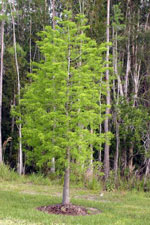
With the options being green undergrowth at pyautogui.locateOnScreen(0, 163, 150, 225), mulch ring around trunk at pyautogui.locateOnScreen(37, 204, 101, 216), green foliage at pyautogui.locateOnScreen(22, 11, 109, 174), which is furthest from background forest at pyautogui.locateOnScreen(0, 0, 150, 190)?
green undergrowth at pyautogui.locateOnScreen(0, 163, 150, 225)

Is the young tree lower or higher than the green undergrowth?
higher

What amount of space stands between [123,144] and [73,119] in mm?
11150

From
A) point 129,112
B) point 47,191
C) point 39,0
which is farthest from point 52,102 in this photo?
point 39,0

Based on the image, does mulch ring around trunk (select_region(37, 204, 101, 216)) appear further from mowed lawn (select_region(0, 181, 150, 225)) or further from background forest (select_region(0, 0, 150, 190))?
background forest (select_region(0, 0, 150, 190))

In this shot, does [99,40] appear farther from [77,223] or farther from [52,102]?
[77,223]

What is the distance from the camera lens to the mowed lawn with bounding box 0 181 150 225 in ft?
26.7

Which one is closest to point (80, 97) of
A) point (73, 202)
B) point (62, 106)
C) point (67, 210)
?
point (62, 106)

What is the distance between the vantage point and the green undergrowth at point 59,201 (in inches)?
321

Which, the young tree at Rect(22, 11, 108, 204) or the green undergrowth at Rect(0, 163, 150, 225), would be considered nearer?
the green undergrowth at Rect(0, 163, 150, 225)

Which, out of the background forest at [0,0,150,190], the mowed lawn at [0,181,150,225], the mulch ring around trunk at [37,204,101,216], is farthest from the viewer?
the background forest at [0,0,150,190]

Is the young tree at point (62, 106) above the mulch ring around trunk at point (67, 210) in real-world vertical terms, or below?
above

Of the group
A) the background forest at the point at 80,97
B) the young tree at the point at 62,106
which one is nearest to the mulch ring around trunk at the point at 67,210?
the young tree at the point at 62,106

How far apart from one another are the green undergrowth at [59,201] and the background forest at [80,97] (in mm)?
988

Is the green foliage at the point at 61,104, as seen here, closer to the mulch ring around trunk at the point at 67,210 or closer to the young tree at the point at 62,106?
the young tree at the point at 62,106
